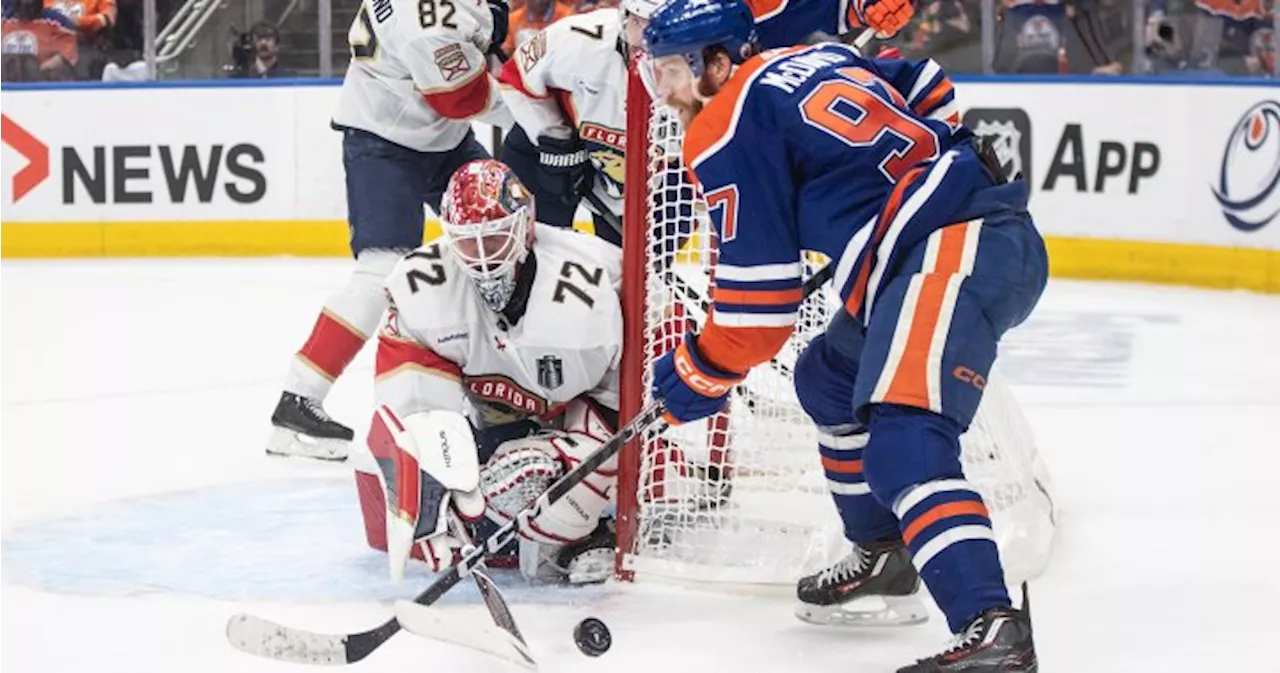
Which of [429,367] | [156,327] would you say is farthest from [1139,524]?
[156,327]

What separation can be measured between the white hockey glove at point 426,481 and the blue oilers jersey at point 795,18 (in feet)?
3.57

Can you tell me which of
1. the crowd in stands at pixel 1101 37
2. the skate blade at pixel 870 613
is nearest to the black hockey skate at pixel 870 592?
the skate blade at pixel 870 613

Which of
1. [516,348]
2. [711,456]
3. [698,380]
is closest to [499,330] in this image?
[516,348]

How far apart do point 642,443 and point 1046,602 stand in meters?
0.68

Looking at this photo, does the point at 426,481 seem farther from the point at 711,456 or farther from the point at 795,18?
the point at 795,18

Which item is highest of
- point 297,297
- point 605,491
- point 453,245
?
point 453,245

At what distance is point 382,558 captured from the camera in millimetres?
3494

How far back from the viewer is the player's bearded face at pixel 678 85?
2762 mm

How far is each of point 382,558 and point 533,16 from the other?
4954mm

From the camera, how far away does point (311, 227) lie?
8.16 meters

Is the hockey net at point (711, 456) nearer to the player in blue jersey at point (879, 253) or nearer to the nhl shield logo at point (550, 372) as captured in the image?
the nhl shield logo at point (550, 372)

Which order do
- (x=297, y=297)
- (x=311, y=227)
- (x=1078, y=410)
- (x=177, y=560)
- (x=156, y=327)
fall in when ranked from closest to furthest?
(x=177, y=560) → (x=1078, y=410) → (x=156, y=327) → (x=297, y=297) → (x=311, y=227)

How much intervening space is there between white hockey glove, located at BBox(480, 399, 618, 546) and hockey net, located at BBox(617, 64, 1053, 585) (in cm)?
5

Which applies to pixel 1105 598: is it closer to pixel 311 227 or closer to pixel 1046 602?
pixel 1046 602
